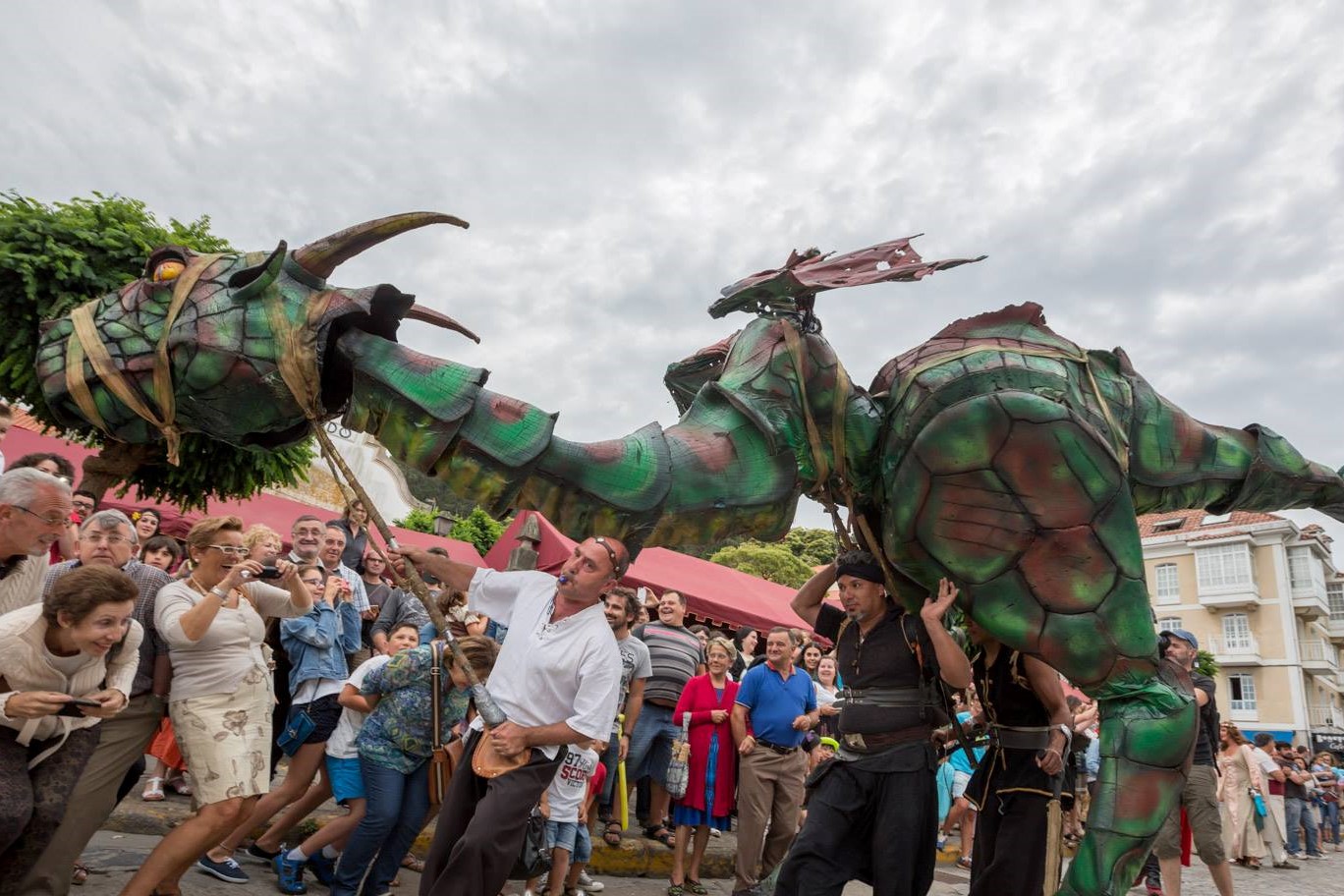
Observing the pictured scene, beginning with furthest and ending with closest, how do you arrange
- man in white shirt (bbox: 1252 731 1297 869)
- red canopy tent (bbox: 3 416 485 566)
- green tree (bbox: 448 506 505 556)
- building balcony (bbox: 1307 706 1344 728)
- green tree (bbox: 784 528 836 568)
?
green tree (bbox: 784 528 836 568)
building balcony (bbox: 1307 706 1344 728)
green tree (bbox: 448 506 505 556)
man in white shirt (bbox: 1252 731 1297 869)
red canopy tent (bbox: 3 416 485 566)

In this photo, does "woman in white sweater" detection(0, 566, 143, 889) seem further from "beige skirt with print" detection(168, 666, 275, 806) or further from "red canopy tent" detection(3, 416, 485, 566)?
"red canopy tent" detection(3, 416, 485, 566)

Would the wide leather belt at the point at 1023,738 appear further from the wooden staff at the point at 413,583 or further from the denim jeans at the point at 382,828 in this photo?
the denim jeans at the point at 382,828

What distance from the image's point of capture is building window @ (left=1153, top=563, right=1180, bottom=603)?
37250mm

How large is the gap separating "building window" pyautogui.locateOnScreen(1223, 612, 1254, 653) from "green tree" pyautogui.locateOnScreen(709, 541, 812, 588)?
16427mm

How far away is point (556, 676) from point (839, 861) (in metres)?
1.28

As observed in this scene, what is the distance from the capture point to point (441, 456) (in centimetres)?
253

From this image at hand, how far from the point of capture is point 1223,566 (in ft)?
118

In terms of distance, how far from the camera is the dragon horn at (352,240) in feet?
8.73

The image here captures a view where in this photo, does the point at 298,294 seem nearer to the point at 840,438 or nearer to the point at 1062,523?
the point at 840,438

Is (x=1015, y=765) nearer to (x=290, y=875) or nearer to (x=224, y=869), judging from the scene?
(x=290, y=875)

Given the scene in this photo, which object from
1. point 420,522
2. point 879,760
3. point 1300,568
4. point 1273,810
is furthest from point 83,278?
point 1300,568

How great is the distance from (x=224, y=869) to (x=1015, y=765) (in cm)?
380

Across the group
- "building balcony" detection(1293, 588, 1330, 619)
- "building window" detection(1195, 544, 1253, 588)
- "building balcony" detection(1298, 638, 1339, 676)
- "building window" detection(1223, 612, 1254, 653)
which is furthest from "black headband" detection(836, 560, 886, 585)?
"building balcony" detection(1298, 638, 1339, 676)

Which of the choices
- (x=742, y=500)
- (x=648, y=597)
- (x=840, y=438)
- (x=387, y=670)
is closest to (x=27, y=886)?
Answer: (x=387, y=670)
